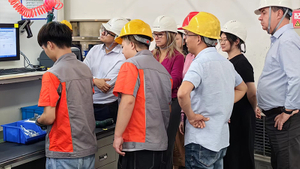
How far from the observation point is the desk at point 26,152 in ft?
6.70

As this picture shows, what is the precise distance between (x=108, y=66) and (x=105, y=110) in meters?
0.38

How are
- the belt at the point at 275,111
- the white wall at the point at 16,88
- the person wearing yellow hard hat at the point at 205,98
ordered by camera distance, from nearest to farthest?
the person wearing yellow hard hat at the point at 205,98, the belt at the point at 275,111, the white wall at the point at 16,88

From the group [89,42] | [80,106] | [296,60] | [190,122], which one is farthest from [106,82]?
[89,42]

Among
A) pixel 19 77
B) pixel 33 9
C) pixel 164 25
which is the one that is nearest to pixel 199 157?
pixel 164 25

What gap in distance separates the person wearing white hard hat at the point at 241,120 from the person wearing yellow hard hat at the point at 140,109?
0.82m

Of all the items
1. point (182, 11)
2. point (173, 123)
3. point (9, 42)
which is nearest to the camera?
point (173, 123)

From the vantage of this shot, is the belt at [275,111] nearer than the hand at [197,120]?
No

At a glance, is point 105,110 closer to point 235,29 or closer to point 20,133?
point 20,133

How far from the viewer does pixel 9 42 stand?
3.63 metres

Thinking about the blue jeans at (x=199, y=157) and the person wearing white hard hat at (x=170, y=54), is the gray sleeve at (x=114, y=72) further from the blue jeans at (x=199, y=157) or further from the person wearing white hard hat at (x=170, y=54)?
the blue jeans at (x=199, y=157)

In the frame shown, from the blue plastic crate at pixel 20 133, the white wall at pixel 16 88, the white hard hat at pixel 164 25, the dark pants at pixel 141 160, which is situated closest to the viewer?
the dark pants at pixel 141 160

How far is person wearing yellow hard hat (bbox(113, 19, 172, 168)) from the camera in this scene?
1.78 metres

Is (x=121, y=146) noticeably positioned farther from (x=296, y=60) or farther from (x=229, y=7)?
(x=229, y=7)

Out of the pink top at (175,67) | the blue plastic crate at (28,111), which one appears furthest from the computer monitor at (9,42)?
the pink top at (175,67)
